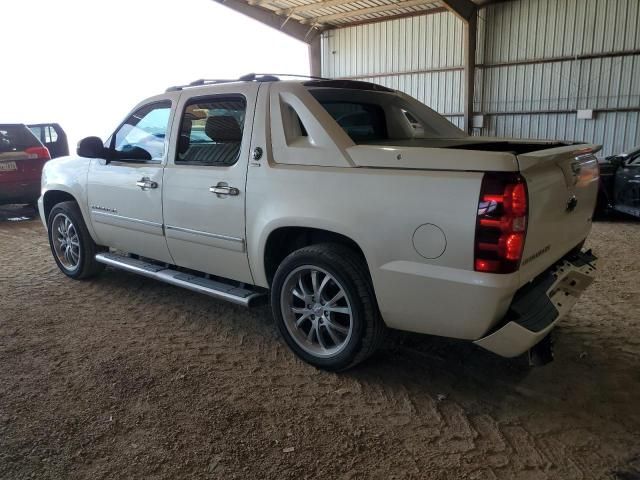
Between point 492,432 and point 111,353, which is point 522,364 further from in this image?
point 111,353

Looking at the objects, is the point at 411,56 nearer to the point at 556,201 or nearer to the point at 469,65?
the point at 469,65

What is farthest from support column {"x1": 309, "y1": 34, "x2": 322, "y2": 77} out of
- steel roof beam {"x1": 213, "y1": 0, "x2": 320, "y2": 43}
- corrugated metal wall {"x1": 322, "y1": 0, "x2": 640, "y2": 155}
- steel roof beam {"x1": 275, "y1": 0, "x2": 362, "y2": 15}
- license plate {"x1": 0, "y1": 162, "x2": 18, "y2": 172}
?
license plate {"x1": 0, "y1": 162, "x2": 18, "y2": 172}

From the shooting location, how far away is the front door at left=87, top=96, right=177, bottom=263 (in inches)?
163

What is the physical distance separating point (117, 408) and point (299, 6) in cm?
1469

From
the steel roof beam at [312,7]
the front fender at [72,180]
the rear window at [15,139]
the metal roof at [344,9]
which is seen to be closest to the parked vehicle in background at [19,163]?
the rear window at [15,139]

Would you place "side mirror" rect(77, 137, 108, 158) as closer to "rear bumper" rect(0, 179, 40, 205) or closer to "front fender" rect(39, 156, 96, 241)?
"front fender" rect(39, 156, 96, 241)

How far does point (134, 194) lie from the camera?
4273 mm

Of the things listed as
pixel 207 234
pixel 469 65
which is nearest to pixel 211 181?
pixel 207 234

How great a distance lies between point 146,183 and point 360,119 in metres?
1.80

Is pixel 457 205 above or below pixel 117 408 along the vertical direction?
above

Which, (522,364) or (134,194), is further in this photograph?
(134,194)

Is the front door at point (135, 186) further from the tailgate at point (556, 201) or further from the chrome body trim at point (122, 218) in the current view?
the tailgate at point (556, 201)

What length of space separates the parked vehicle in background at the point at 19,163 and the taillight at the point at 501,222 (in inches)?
351

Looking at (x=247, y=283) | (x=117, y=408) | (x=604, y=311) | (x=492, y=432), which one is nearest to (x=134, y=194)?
(x=247, y=283)
